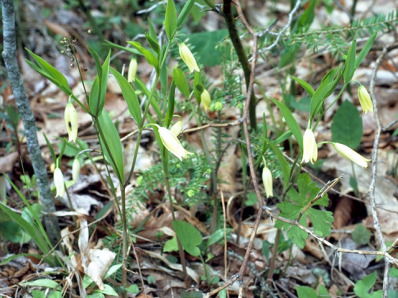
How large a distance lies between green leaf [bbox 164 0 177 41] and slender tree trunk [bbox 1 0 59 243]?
25.2 inches

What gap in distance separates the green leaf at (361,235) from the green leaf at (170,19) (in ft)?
4.55

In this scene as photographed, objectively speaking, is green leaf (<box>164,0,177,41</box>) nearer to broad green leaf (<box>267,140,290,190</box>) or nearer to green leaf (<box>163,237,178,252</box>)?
broad green leaf (<box>267,140,290,190</box>)

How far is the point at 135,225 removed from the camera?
2150mm

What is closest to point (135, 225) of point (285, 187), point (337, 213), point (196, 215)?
point (196, 215)

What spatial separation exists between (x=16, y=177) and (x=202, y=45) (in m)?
1.25

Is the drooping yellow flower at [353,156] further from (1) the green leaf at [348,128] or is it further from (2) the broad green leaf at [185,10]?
(1) the green leaf at [348,128]

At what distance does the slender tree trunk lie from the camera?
1609 mm

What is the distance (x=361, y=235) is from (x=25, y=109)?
1.61m

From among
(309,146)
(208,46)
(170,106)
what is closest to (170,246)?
(170,106)

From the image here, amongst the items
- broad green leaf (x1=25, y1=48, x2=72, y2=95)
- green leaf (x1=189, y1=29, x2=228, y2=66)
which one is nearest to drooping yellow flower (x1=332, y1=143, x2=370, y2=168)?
broad green leaf (x1=25, y1=48, x2=72, y2=95)

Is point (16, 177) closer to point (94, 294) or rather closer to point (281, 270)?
point (94, 294)

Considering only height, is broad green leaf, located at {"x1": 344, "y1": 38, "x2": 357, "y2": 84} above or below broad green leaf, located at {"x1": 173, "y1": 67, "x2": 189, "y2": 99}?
above

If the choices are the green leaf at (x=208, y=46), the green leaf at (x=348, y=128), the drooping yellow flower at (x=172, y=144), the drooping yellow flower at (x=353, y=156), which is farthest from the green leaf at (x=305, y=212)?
the green leaf at (x=208, y=46)

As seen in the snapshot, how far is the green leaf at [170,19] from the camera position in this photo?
131cm
